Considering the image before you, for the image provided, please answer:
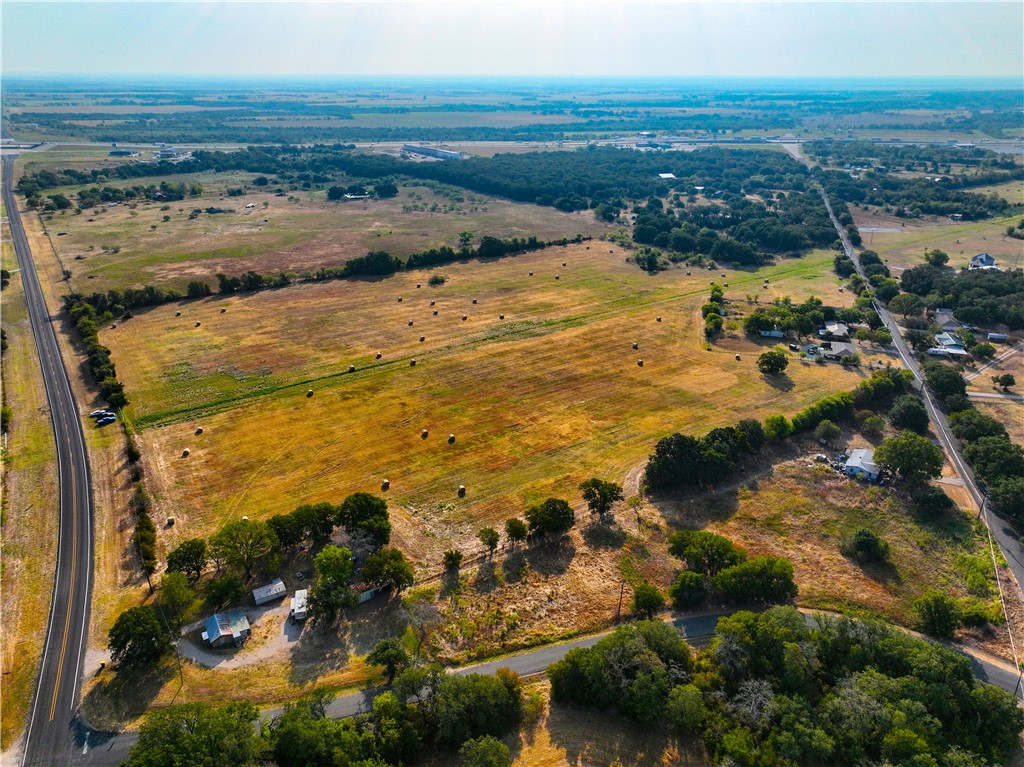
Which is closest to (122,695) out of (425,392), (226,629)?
(226,629)

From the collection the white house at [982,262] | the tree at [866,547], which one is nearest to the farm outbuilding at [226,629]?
the tree at [866,547]

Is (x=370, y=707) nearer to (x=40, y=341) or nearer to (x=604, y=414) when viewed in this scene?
(x=604, y=414)

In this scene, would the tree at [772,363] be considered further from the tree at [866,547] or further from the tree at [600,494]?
the tree at [600,494]

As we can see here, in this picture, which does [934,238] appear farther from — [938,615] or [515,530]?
[515,530]

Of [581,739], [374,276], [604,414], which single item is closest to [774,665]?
[581,739]

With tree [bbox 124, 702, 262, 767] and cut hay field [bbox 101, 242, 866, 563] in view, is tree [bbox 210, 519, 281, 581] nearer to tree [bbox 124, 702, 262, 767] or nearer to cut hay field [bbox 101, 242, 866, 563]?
cut hay field [bbox 101, 242, 866, 563]

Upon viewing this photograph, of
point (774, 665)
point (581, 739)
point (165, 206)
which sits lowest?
point (581, 739)
